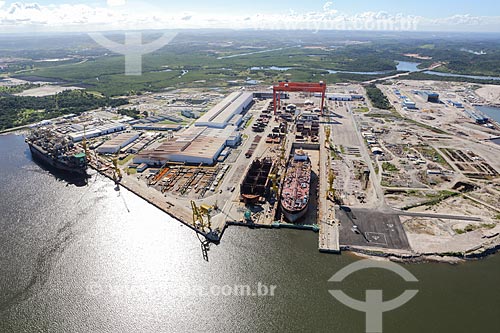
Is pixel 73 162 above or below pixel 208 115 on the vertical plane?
below

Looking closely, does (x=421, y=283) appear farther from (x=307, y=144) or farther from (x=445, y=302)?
(x=307, y=144)

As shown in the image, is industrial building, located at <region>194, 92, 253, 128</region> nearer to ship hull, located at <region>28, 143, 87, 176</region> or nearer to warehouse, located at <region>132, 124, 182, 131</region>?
warehouse, located at <region>132, 124, 182, 131</region>

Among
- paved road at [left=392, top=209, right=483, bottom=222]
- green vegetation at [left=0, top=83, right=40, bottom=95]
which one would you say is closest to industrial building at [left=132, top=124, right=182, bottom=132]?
paved road at [left=392, top=209, right=483, bottom=222]

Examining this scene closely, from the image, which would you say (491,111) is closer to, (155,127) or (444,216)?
(444,216)

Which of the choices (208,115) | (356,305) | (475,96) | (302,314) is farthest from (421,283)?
(475,96)
